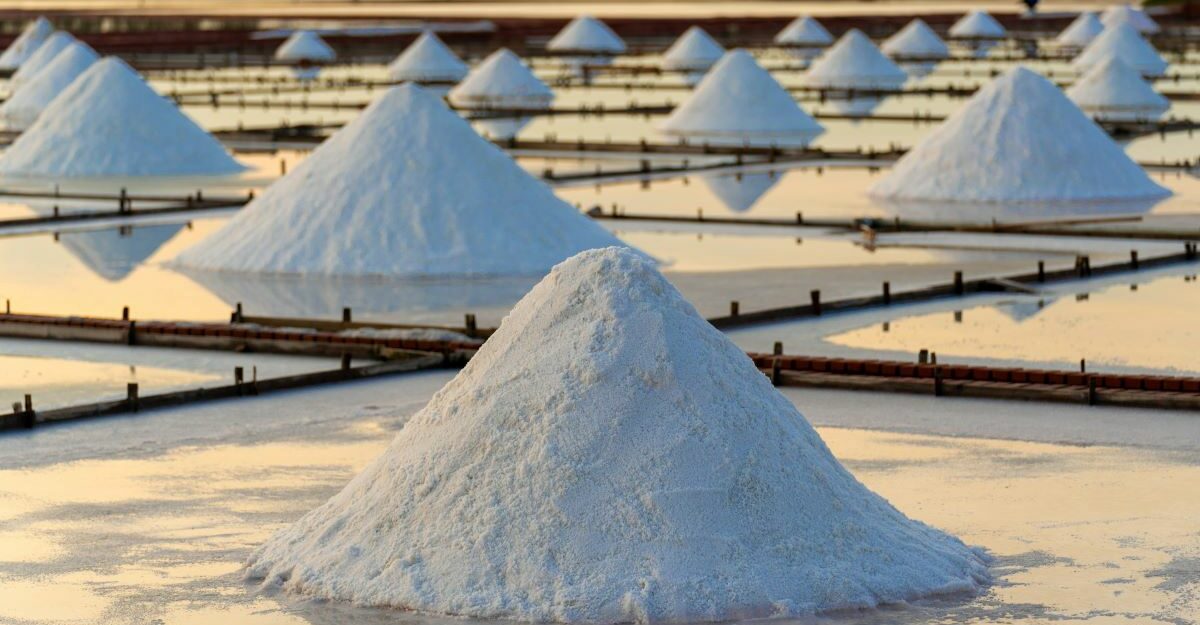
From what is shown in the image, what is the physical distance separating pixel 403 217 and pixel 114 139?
450 inches

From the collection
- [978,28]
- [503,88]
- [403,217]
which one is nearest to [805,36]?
[978,28]

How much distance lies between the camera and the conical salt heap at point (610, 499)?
809cm

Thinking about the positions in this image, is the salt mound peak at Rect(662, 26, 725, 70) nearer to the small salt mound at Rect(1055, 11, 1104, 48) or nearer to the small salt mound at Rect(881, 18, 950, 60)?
the small salt mound at Rect(881, 18, 950, 60)

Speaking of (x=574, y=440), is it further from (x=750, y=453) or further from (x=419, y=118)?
(x=419, y=118)

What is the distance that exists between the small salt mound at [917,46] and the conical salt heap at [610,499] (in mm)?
53553

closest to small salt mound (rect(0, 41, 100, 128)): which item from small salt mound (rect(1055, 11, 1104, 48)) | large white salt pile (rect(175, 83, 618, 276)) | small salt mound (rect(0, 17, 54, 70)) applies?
small salt mound (rect(0, 17, 54, 70))

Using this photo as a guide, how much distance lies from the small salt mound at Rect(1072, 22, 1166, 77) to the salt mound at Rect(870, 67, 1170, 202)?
84.6 feet

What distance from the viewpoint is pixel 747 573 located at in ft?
26.7

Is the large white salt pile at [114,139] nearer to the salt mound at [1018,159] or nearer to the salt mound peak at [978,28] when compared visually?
the salt mound at [1018,159]

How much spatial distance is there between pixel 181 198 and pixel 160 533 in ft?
54.0

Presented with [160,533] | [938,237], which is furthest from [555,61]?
[160,533]

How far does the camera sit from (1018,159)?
86.2ft

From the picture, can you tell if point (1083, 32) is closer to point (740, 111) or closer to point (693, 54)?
point (693, 54)

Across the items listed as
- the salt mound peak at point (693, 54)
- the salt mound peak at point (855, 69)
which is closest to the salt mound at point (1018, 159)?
the salt mound peak at point (855, 69)
